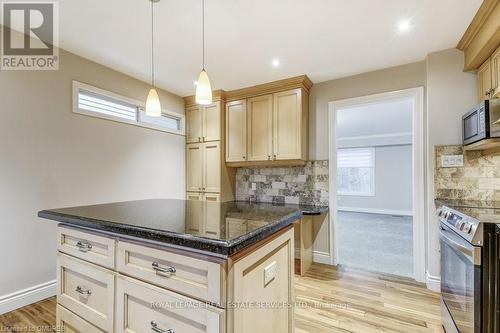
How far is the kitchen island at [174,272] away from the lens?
2.96ft

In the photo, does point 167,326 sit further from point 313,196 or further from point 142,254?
point 313,196

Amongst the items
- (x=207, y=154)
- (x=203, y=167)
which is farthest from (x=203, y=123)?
(x=203, y=167)

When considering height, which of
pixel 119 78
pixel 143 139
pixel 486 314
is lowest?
pixel 486 314

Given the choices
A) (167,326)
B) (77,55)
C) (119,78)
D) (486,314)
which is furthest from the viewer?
(119,78)

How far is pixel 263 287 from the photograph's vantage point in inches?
45.2

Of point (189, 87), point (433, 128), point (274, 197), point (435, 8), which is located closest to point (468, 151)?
point (433, 128)

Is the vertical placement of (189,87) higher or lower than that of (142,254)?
higher

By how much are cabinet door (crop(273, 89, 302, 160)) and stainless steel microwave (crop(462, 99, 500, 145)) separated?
1709mm

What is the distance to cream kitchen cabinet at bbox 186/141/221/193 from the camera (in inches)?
150

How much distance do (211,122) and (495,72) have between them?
3.29 m

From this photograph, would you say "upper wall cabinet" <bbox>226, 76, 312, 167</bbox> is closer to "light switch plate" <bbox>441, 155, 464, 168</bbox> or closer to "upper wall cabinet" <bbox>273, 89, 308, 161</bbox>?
"upper wall cabinet" <bbox>273, 89, 308, 161</bbox>

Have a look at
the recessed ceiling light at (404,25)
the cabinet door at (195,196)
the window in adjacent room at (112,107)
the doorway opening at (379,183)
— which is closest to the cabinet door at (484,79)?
the doorway opening at (379,183)

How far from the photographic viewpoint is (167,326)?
102cm

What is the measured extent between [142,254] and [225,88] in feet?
10.1
